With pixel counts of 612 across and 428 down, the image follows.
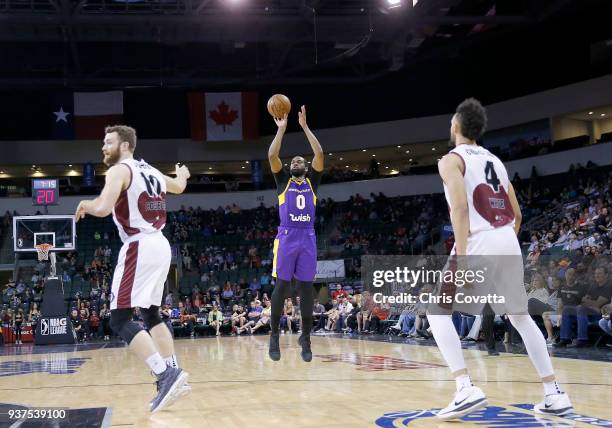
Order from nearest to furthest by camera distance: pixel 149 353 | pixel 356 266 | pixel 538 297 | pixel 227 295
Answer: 1. pixel 149 353
2. pixel 538 297
3. pixel 227 295
4. pixel 356 266

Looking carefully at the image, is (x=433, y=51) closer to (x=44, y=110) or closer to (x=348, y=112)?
(x=348, y=112)

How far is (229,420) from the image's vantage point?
490 cm

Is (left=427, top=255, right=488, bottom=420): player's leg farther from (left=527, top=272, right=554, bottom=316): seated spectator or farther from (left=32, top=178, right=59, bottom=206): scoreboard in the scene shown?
(left=32, top=178, right=59, bottom=206): scoreboard

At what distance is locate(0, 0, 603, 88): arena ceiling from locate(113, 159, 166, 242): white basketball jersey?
56.5ft

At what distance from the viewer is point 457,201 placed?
4.49 m

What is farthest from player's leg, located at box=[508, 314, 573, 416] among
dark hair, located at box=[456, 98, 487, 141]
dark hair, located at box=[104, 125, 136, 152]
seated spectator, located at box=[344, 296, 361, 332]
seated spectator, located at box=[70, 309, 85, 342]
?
seated spectator, located at box=[70, 309, 85, 342]

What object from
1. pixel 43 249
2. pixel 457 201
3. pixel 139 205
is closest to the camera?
pixel 457 201

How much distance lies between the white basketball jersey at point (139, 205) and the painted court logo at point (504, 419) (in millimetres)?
2233

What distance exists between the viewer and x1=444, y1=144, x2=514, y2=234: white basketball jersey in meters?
4.59

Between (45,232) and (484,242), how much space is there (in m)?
17.7

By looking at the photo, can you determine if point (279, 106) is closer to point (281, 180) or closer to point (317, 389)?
point (281, 180)

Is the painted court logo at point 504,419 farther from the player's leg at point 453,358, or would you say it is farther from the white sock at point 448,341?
the white sock at point 448,341

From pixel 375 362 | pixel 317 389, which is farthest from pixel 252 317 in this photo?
pixel 317 389

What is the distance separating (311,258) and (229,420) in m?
2.64
